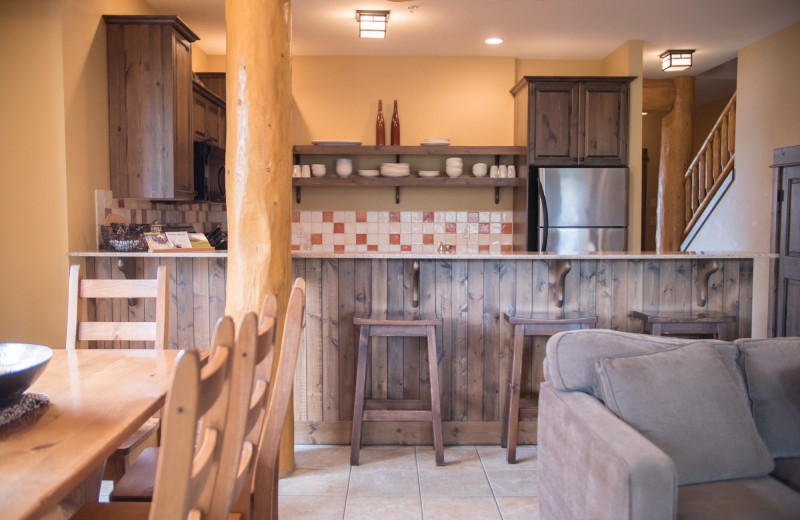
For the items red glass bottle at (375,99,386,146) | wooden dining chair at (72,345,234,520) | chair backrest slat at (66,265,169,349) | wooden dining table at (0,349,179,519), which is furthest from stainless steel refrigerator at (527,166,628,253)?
wooden dining chair at (72,345,234,520)

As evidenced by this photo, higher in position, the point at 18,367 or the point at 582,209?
the point at 582,209

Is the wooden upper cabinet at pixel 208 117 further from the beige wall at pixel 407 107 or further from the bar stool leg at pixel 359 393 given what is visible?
the bar stool leg at pixel 359 393

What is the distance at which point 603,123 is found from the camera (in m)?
5.56

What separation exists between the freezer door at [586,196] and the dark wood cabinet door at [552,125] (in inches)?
6.1

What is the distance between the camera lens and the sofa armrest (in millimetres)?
1526

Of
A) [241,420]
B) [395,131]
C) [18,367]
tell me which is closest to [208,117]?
[395,131]

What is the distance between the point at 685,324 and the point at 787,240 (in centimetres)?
271

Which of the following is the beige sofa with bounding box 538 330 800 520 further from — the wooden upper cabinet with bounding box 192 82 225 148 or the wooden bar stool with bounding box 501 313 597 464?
the wooden upper cabinet with bounding box 192 82 225 148

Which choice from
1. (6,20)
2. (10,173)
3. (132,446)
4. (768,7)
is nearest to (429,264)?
(132,446)

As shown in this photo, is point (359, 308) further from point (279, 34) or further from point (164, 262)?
point (279, 34)

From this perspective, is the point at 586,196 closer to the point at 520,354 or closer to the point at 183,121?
the point at 520,354

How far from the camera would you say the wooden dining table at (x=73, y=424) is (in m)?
1.04

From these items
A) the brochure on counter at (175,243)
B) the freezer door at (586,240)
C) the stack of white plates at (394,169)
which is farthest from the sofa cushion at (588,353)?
the stack of white plates at (394,169)

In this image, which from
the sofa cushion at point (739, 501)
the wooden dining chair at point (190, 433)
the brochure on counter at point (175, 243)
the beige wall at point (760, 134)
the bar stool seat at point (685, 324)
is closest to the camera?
the wooden dining chair at point (190, 433)
